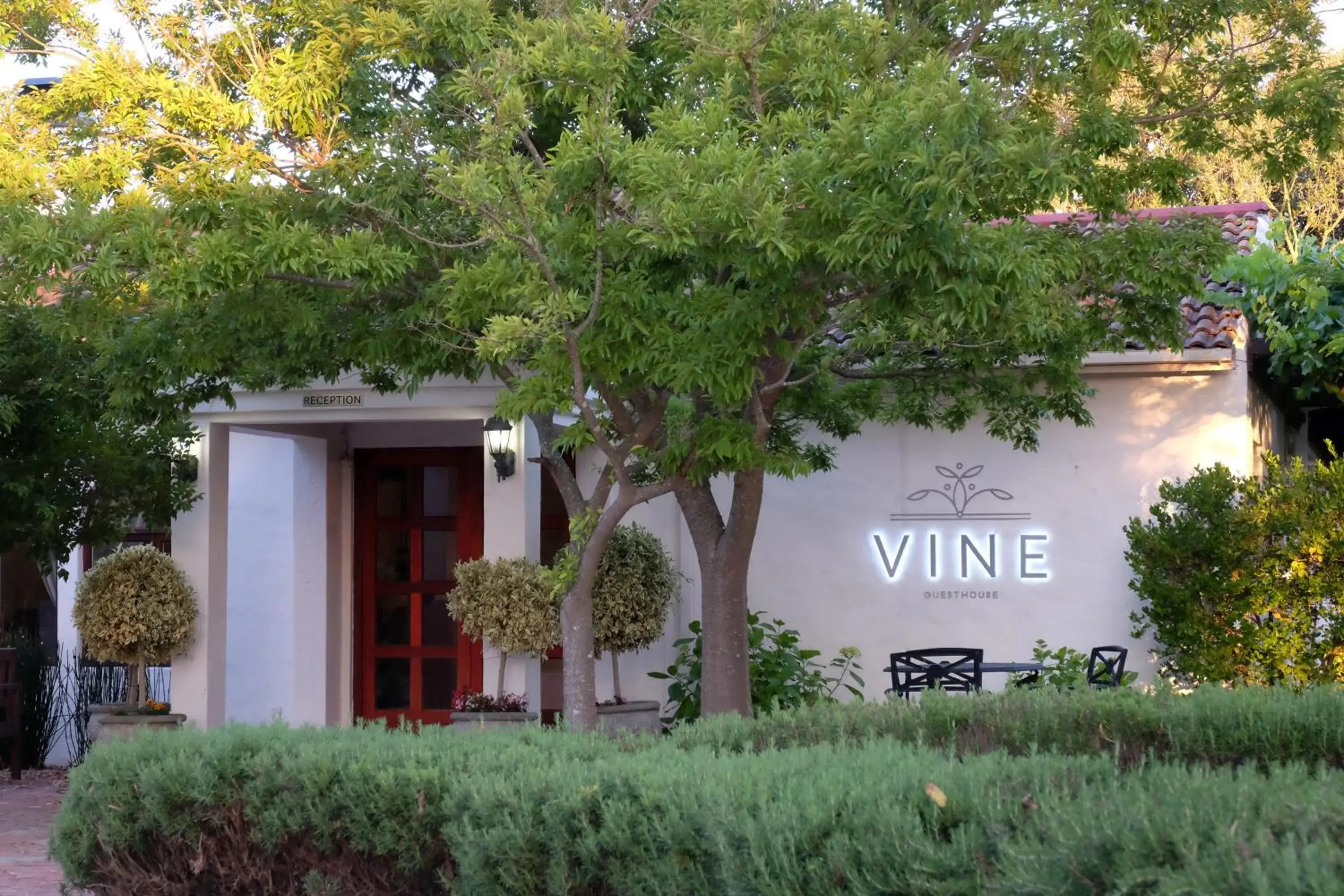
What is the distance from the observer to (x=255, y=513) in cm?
1310

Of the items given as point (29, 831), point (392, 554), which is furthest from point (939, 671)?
point (29, 831)

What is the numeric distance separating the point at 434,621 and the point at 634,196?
24.3 ft

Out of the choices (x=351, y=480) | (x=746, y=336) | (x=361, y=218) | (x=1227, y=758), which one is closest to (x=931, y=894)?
(x=1227, y=758)

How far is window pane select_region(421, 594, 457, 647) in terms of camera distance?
13086 mm

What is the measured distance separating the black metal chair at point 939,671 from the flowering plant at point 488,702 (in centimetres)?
265

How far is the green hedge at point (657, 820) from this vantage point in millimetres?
3123

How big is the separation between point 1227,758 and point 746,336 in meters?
2.63

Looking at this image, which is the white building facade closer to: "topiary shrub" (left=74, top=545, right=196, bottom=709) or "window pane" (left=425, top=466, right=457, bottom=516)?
"window pane" (left=425, top=466, right=457, bottom=516)

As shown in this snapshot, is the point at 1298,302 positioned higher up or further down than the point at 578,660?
higher up

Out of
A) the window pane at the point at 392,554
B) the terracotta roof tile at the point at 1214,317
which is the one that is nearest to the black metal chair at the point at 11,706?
the window pane at the point at 392,554

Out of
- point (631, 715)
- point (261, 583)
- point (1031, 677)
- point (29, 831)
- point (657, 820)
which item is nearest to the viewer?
point (657, 820)

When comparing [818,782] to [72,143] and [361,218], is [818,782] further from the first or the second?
[72,143]

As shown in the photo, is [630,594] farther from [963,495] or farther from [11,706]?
[11,706]

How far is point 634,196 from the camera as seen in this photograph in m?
6.47
